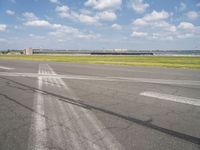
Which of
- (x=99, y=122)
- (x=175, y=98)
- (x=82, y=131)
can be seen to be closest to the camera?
(x=82, y=131)

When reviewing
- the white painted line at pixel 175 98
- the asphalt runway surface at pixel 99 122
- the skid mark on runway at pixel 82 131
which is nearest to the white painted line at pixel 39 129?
the asphalt runway surface at pixel 99 122

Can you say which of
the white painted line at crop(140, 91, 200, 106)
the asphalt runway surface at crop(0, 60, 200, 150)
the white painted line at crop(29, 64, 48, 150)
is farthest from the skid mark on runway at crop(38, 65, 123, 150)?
the white painted line at crop(140, 91, 200, 106)

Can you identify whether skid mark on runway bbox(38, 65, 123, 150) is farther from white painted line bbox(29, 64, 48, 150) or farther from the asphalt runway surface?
white painted line bbox(29, 64, 48, 150)

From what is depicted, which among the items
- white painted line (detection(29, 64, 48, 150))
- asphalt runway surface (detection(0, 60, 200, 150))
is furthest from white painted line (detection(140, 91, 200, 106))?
white painted line (detection(29, 64, 48, 150))

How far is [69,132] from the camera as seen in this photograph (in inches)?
139

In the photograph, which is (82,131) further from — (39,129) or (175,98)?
(175,98)

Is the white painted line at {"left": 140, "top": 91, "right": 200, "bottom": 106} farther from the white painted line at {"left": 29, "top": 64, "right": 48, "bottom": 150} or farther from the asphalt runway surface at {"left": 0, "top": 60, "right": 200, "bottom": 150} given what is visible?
the white painted line at {"left": 29, "top": 64, "right": 48, "bottom": 150}

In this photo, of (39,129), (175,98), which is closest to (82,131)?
(39,129)

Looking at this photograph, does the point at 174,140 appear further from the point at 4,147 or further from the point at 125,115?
the point at 4,147

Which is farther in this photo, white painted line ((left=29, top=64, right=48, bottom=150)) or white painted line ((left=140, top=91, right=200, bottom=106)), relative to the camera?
white painted line ((left=140, top=91, right=200, bottom=106))

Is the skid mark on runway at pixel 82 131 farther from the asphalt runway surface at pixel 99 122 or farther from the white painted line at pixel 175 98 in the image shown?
the white painted line at pixel 175 98

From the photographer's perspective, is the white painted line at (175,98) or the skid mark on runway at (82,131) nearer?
the skid mark on runway at (82,131)

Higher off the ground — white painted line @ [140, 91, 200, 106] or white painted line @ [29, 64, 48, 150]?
white painted line @ [140, 91, 200, 106]

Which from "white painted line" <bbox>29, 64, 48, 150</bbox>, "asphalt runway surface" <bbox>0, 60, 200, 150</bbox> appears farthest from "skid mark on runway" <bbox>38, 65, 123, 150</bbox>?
"white painted line" <bbox>29, 64, 48, 150</bbox>
